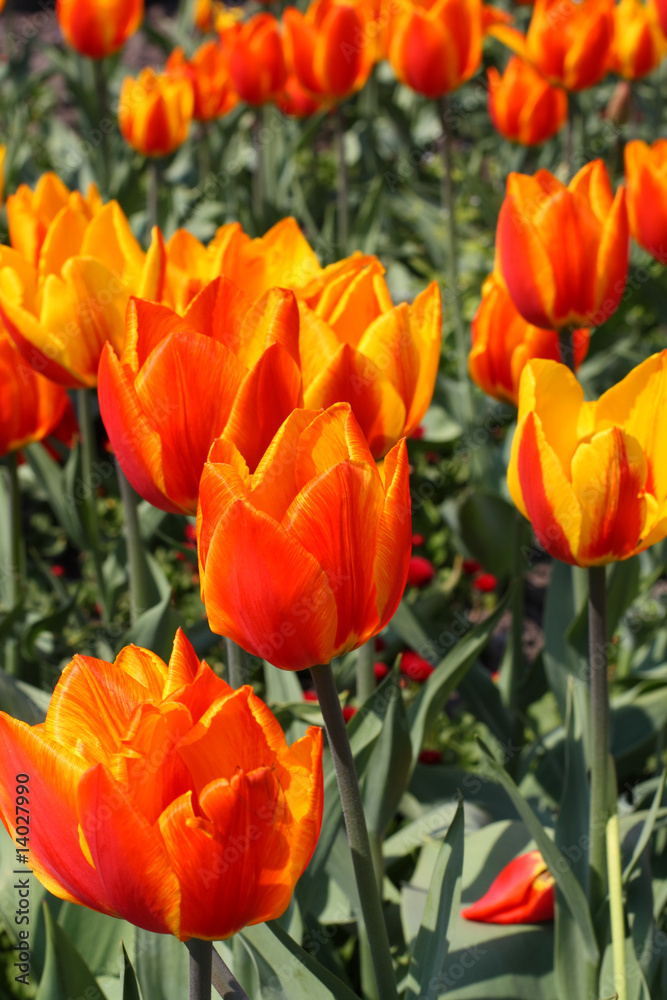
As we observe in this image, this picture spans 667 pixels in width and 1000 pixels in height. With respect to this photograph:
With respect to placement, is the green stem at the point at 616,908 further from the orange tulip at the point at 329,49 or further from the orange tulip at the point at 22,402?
the orange tulip at the point at 329,49

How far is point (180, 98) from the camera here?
2920 mm

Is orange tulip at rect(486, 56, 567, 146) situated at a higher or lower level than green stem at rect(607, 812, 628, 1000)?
higher

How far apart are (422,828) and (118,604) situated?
0.86 m

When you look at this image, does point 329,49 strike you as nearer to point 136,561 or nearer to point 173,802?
point 136,561

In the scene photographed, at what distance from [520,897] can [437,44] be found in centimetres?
189

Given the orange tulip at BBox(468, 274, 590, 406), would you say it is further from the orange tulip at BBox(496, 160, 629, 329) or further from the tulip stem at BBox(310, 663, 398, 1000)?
the tulip stem at BBox(310, 663, 398, 1000)

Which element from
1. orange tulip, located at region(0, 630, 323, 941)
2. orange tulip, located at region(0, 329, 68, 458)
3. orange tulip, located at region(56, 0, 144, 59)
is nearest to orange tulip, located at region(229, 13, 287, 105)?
orange tulip, located at region(56, 0, 144, 59)

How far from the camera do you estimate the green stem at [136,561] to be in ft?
4.40

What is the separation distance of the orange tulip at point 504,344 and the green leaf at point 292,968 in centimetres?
91

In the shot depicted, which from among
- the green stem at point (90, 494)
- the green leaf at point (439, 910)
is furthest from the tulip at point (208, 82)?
the green leaf at point (439, 910)

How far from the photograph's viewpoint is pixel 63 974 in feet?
3.10

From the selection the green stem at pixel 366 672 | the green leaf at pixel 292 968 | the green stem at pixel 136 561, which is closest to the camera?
the green leaf at pixel 292 968

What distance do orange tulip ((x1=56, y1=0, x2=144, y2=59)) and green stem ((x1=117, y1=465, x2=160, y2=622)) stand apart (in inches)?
82.6

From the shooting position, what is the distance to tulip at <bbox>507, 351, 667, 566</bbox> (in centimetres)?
94
